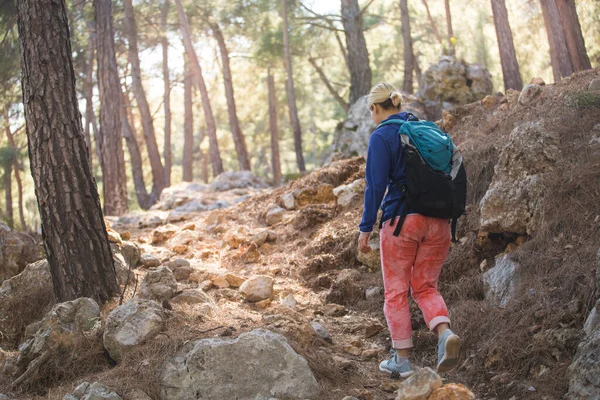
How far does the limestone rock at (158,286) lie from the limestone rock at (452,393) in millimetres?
2538

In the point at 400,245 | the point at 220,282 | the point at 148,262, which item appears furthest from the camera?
the point at 148,262

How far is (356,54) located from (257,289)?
1017cm

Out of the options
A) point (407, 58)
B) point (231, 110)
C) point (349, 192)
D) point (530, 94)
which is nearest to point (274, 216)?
point (349, 192)

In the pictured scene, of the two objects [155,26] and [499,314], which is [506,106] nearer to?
[499,314]

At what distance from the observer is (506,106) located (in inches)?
323

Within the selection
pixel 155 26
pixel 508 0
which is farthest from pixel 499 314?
pixel 155 26

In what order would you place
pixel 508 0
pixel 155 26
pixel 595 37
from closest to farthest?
pixel 595 37 < pixel 508 0 < pixel 155 26

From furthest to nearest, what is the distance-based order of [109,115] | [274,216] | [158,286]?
1. [109,115]
2. [274,216]
3. [158,286]

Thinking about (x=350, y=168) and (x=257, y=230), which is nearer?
(x=257, y=230)

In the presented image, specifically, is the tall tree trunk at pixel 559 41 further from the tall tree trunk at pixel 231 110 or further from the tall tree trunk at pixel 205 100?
the tall tree trunk at pixel 231 110

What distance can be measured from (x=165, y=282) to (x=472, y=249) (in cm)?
253

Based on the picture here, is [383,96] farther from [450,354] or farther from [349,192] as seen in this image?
[349,192]

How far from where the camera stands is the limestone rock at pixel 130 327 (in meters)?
4.05

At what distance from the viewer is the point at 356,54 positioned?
14.9 meters
